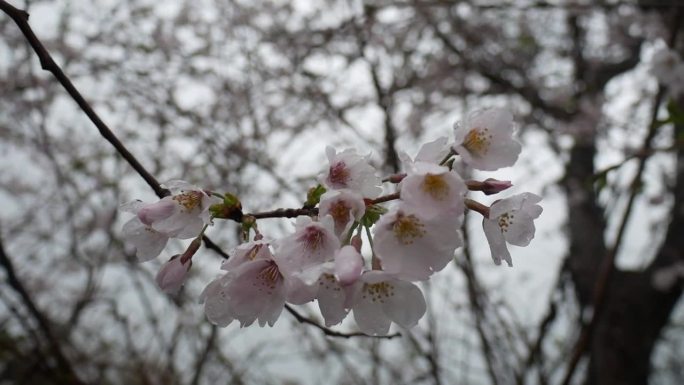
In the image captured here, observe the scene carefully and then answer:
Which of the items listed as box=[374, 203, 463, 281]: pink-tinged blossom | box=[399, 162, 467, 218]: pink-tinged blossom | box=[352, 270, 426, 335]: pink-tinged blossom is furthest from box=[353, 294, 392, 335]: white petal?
box=[399, 162, 467, 218]: pink-tinged blossom

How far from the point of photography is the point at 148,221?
938 millimetres

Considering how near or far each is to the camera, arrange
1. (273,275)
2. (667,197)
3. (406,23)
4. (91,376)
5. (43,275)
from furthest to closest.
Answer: (43,275), (667,197), (406,23), (91,376), (273,275)

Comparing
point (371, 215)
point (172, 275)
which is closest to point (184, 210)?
point (172, 275)

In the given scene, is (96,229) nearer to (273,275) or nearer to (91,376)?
(91,376)

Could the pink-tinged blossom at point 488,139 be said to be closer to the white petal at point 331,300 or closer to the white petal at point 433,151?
the white petal at point 433,151

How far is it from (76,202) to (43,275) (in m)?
1.83

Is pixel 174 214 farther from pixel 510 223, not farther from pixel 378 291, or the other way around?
pixel 510 223

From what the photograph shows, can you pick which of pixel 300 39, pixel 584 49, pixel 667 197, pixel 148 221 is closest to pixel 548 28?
pixel 584 49

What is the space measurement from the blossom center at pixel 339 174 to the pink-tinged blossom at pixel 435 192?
7.5 inches

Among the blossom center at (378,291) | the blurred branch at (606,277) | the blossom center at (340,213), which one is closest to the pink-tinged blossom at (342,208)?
the blossom center at (340,213)

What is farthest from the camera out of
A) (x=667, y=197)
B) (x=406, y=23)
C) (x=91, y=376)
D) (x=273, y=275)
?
(x=667, y=197)

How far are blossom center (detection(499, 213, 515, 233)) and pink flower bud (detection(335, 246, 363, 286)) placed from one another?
0.38 m

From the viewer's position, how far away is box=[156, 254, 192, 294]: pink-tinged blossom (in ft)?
3.08

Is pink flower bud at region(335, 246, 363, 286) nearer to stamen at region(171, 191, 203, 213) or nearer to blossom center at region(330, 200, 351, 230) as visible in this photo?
blossom center at region(330, 200, 351, 230)
